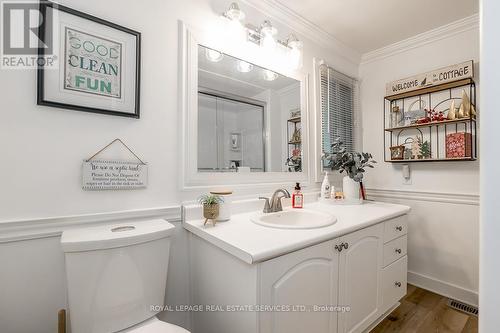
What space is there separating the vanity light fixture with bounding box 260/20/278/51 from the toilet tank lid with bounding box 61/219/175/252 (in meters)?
1.31

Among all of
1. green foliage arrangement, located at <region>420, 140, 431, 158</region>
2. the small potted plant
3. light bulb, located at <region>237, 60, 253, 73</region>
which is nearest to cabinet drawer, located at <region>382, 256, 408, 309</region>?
green foliage arrangement, located at <region>420, 140, 431, 158</region>

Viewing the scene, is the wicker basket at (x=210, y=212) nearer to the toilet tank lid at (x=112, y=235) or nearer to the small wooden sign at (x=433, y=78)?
the toilet tank lid at (x=112, y=235)

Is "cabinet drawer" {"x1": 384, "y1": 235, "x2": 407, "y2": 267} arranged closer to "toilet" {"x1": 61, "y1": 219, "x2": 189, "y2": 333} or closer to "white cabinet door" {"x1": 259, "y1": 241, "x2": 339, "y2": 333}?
"white cabinet door" {"x1": 259, "y1": 241, "x2": 339, "y2": 333}

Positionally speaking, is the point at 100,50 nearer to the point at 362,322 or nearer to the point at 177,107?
the point at 177,107

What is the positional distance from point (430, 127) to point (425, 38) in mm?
793

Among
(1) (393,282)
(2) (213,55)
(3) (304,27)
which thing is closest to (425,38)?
(3) (304,27)

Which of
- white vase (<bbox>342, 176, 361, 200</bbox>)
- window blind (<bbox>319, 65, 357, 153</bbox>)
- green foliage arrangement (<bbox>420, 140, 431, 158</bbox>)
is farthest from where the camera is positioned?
window blind (<bbox>319, 65, 357, 153</bbox>)

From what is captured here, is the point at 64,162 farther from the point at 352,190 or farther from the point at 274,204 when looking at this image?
the point at 352,190

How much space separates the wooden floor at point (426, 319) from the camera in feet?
4.98

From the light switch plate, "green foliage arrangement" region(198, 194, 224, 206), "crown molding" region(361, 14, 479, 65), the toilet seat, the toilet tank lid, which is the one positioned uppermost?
"crown molding" region(361, 14, 479, 65)

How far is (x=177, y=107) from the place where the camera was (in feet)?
4.17

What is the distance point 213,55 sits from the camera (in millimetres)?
1395

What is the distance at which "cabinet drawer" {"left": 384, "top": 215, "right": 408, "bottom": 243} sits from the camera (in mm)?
1491

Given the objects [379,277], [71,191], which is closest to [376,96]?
[379,277]
